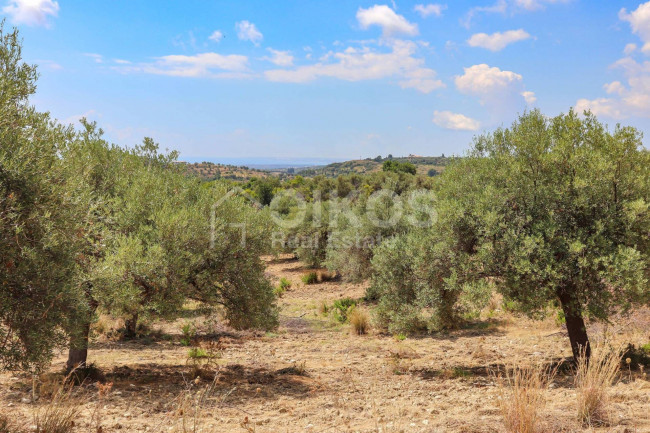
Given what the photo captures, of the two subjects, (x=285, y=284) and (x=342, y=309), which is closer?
(x=342, y=309)

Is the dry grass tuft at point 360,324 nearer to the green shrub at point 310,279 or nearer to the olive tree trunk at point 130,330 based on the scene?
the olive tree trunk at point 130,330

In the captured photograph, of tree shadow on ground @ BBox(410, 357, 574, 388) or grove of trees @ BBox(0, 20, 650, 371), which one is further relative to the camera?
tree shadow on ground @ BBox(410, 357, 574, 388)

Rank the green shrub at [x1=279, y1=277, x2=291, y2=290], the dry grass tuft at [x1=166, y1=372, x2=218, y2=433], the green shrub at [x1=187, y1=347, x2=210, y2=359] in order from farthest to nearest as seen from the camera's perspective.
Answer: the green shrub at [x1=279, y1=277, x2=291, y2=290] < the green shrub at [x1=187, y1=347, x2=210, y2=359] < the dry grass tuft at [x1=166, y1=372, x2=218, y2=433]

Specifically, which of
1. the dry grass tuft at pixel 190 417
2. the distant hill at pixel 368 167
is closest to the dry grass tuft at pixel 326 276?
the dry grass tuft at pixel 190 417

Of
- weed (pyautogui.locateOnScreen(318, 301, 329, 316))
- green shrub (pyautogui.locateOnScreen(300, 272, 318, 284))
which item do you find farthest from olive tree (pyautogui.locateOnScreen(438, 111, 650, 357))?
green shrub (pyautogui.locateOnScreen(300, 272, 318, 284))

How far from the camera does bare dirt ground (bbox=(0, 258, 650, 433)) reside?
241 inches

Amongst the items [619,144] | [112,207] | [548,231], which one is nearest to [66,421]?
[112,207]

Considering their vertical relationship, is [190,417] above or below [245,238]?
below

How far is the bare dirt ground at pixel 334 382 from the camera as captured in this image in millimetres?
6129

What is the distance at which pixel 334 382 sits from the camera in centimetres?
962

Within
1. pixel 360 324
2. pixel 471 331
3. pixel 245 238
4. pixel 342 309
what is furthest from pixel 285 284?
pixel 245 238

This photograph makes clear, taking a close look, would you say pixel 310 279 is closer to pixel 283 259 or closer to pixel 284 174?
pixel 283 259

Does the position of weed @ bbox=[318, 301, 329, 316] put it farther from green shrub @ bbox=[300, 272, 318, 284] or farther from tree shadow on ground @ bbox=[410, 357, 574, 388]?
tree shadow on ground @ bbox=[410, 357, 574, 388]

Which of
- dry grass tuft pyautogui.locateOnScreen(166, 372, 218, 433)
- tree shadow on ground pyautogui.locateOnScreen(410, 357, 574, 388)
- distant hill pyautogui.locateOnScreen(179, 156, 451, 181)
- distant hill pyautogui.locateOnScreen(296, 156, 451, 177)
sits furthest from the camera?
distant hill pyautogui.locateOnScreen(296, 156, 451, 177)
